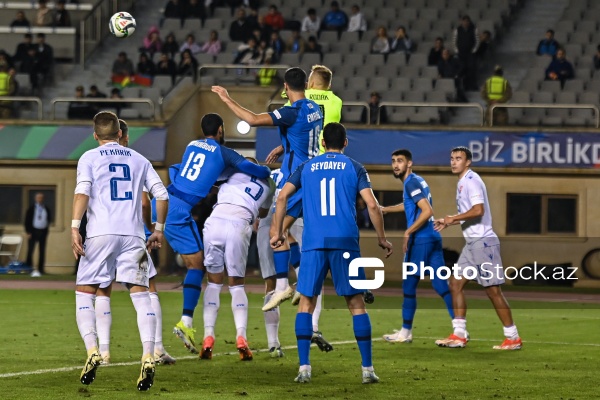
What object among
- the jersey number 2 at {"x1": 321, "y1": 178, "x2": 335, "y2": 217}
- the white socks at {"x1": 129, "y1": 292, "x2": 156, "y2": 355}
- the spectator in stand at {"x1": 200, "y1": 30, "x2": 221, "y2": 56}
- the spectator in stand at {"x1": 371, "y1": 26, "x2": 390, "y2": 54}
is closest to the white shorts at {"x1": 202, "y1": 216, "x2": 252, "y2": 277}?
the jersey number 2 at {"x1": 321, "y1": 178, "x2": 335, "y2": 217}

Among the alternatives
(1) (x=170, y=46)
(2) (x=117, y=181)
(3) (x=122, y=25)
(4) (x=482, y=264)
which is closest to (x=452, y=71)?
(1) (x=170, y=46)

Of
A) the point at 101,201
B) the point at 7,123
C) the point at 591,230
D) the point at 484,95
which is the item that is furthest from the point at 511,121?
the point at 101,201

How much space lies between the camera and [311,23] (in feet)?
108

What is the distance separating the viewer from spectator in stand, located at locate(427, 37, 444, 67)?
102 feet

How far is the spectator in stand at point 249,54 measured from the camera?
102ft

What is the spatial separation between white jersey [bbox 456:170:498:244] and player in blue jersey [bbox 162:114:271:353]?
2701mm

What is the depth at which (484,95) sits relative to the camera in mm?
29984

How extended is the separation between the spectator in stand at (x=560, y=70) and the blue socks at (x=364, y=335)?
68.4 feet

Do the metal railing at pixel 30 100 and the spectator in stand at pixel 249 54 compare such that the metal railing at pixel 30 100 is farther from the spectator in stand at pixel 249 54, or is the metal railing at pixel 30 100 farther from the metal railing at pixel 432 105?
the metal railing at pixel 432 105

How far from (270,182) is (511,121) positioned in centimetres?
1724

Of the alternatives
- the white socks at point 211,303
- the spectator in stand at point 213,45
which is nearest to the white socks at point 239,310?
the white socks at point 211,303

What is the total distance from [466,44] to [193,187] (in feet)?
65.0

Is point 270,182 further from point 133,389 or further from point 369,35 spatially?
point 369,35

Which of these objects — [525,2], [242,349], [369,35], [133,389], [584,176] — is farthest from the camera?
[525,2]
